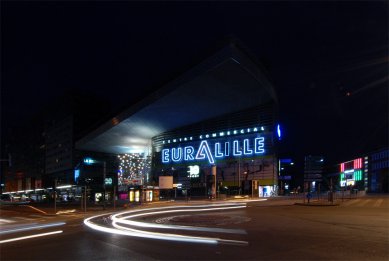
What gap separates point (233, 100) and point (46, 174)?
8427cm

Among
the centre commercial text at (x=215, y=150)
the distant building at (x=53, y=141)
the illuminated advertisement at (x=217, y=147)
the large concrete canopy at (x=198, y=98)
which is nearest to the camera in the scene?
the large concrete canopy at (x=198, y=98)

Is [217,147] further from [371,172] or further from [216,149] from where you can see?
[371,172]

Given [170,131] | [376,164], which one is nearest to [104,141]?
[170,131]

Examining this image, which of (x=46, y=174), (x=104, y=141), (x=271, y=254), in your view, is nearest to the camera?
(x=271, y=254)

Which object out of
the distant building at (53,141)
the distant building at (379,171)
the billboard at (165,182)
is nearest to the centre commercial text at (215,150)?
the billboard at (165,182)

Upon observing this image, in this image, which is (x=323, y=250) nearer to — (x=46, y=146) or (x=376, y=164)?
(x=376, y=164)

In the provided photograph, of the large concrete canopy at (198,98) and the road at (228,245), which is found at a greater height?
the large concrete canopy at (198,98)

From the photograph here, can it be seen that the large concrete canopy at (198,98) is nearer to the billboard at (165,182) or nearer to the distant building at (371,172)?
the billboard at (165,182)

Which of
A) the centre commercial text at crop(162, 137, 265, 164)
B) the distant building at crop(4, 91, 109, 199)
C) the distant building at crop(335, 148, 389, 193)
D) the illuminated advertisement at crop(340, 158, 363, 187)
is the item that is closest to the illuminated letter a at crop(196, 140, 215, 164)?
the centre commercial text at crop(162, 137, 265, 164)

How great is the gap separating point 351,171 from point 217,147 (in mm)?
80899

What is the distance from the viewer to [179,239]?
40.7 ft

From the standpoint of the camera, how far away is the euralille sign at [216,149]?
198 feet

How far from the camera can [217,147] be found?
216ft

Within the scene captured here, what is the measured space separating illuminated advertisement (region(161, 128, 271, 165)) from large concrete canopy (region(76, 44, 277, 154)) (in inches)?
131
